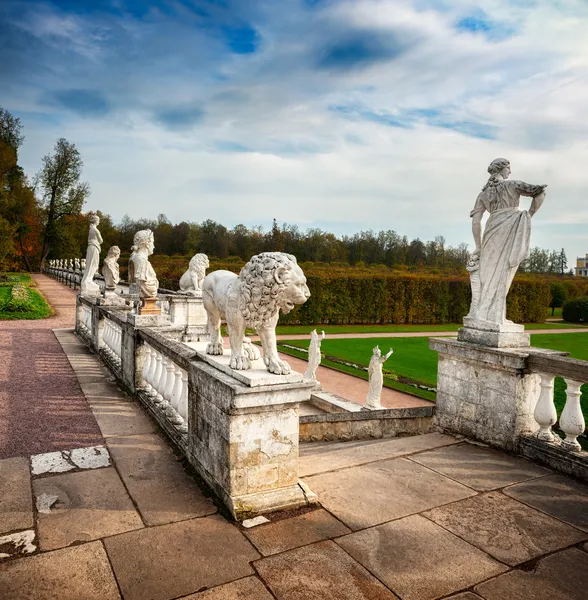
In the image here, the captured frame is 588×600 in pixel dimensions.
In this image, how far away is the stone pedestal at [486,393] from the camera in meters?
4.49

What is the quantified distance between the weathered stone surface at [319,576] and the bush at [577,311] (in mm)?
37991

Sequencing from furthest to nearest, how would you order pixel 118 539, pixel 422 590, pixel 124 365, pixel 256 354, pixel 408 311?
pixel 408 311
pixel 124 365
pixel 256 354
pixel 118 539
pixel 422 590

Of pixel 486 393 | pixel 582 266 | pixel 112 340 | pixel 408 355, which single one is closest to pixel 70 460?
pixel 486 393

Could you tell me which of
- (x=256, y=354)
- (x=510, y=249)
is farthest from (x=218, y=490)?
(x=510, y=249)

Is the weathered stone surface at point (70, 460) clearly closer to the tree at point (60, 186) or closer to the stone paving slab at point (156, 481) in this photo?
the stone paving slab at point (156, 481)

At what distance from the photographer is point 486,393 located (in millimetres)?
4773

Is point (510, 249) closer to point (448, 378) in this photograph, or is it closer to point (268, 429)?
point (448, 378)

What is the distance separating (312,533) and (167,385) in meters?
2.90

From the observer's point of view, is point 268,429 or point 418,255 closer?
point 268,429

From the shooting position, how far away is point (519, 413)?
14.7ft

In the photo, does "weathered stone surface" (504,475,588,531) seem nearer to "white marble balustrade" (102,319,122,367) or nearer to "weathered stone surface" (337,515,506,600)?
"weathered stone surface" (337,515,506,600)

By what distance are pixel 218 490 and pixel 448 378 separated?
2892mm

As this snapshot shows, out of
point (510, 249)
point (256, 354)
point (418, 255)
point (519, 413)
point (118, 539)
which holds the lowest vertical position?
point (118, 539)

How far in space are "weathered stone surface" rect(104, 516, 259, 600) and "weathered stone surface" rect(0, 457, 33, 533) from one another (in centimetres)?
71
